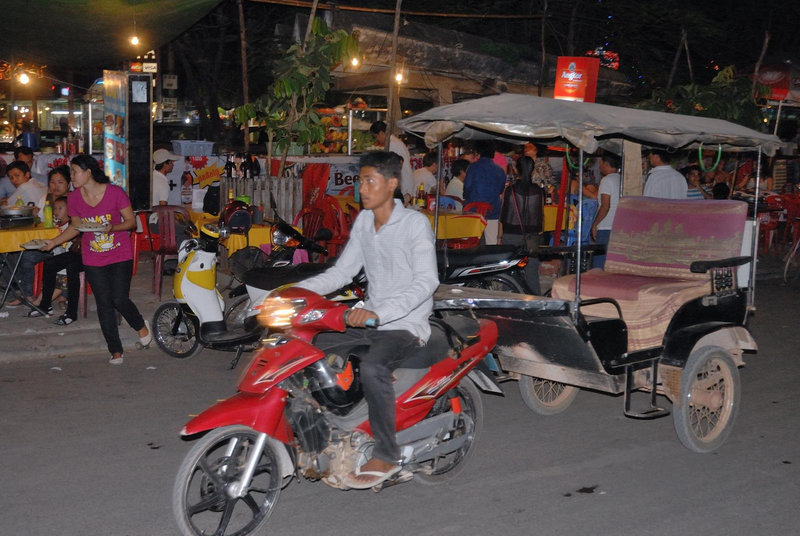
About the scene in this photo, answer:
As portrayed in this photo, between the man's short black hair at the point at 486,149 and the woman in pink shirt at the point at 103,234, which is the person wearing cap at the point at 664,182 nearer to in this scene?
the man's short black hair at the point at 486,149

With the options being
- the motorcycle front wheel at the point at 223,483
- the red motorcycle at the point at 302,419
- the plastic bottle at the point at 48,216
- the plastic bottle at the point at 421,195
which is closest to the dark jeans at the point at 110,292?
the plastic bottle at the point at 48,216

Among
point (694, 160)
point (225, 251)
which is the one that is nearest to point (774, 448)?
point (225, 251)

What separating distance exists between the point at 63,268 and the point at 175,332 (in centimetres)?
184

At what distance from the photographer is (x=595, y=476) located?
17.2 ft

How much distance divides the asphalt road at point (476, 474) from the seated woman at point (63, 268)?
1541mm

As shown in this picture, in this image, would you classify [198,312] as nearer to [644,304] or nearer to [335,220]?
[335,220]

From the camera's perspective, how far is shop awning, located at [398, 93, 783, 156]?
5306 mm

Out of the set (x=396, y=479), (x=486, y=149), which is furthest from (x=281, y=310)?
(x=486, y=149)

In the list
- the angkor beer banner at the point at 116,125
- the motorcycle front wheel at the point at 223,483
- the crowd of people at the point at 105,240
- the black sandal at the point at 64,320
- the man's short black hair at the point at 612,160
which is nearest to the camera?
the motorcycle front wheel at the point at 223,483

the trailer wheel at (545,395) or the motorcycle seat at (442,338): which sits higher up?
the motorcycle seat at (442,338)

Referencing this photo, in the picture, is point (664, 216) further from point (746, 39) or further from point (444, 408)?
point (746, 39)

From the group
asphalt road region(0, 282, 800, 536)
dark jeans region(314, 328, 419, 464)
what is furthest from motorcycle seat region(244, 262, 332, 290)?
dark jeans region(314, 328, 419, 464)

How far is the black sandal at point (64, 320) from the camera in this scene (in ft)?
28.2

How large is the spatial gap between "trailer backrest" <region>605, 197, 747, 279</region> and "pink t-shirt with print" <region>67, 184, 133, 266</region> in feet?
14.0
